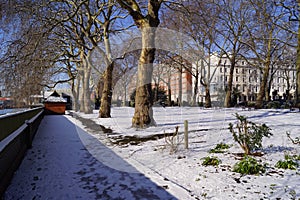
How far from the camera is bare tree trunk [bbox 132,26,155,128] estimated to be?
28.5ft

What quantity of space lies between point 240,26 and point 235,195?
60.9 ft

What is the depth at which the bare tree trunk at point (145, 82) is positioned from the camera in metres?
8.70

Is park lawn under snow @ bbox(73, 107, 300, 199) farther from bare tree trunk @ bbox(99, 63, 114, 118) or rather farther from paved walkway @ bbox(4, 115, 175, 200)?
bare tree trunk @ bbox(99, 63, 114, 118)

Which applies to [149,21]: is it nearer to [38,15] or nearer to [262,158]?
[38,15]

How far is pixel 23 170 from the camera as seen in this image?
420 centimetres

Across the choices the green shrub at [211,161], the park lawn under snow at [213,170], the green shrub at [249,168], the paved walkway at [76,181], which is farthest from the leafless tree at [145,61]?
the green shrub at [249,168]

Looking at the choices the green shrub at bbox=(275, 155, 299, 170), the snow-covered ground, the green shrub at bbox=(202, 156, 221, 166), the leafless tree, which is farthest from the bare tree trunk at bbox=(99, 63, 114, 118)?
the green shrub at bbox=(275, 155, 299, 170)

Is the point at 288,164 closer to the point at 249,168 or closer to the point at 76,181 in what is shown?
the point at 249,168

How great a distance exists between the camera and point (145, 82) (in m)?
8.73

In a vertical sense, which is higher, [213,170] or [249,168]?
[249,168]

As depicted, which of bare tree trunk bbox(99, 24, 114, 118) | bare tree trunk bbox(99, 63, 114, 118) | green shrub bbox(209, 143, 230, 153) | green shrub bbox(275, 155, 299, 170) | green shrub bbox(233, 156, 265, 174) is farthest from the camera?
bare tree trunk bbox(99, 63, 114, 118)

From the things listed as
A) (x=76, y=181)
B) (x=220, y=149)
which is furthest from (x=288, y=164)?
(x=76, y=181)

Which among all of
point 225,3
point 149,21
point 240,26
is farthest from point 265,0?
point 149,21

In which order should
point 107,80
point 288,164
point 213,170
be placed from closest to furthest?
point 288,164
point 213,170
point 107,80
